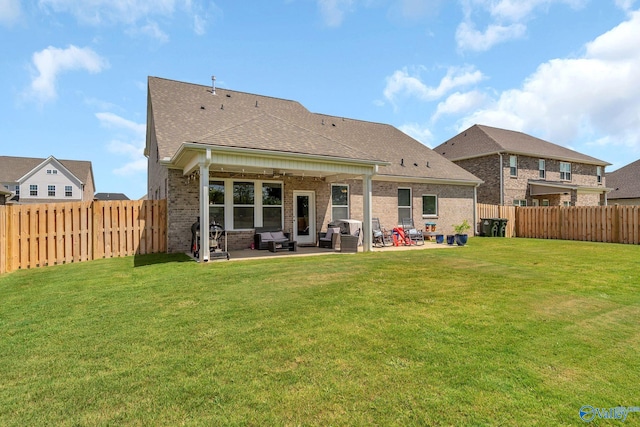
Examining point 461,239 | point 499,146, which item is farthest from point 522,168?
point 461,239

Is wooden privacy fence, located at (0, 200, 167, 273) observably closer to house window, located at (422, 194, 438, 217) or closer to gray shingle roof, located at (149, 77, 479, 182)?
gray shingle roof, located at (149, 77, 479, 182)

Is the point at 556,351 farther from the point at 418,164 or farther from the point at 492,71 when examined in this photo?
the point at 418,164

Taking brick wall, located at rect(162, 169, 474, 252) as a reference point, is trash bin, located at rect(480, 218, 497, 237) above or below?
below

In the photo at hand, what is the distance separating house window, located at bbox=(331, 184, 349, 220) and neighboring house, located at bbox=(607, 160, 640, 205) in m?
30.2

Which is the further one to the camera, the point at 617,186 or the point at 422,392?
Answer: the point at 617,186

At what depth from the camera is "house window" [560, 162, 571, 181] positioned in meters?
25.4

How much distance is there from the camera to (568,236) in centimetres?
1700

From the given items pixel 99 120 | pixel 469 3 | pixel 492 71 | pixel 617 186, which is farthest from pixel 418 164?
pixel 617 186

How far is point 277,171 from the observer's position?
12219 mm

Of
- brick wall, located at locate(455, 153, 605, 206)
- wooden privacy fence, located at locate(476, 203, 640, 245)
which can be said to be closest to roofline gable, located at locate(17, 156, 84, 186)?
brick wall, located at locate(455, 153, 605, 206)

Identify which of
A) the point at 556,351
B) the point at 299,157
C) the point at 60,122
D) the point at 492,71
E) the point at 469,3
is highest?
the point at 469,3

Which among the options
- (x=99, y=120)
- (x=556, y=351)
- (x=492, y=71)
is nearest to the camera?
(x=556, y=351)

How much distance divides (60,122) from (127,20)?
6.71 metres

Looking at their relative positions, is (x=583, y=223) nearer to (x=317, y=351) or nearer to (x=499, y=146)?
(x=499, y=146)
